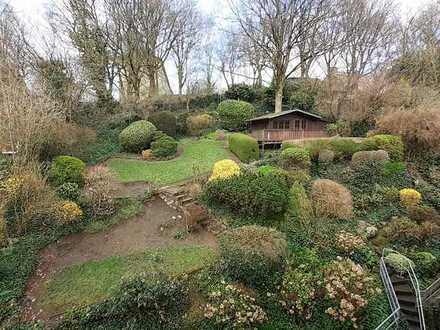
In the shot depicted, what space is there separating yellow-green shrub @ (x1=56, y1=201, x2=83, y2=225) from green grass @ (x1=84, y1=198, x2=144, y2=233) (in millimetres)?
612

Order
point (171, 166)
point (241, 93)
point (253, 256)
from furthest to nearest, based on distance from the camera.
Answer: point (241, 93)
point (171, 166)
point (253, 256)

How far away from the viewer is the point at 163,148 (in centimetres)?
1655

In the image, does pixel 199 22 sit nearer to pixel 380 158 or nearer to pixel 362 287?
pixel 380 158

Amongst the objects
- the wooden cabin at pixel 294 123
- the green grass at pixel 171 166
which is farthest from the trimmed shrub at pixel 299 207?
the wooden cabin at pixel 294 123

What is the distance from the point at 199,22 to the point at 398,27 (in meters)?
21.4

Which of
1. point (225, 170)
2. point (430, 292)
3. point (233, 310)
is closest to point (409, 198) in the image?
point (430, 292)

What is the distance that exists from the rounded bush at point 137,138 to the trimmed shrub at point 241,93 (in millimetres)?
14611

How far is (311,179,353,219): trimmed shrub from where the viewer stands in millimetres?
9992

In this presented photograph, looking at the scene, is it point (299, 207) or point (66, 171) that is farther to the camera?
point (66, 171)

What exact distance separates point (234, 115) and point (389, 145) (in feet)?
42.3

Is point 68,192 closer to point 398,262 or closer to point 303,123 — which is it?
point 398,262

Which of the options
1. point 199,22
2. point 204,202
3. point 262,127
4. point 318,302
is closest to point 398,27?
point 262,127

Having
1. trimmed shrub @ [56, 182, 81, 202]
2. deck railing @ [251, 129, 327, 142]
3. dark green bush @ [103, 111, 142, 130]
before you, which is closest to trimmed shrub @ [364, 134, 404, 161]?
deck railing @ [251, 129, 327, 142]

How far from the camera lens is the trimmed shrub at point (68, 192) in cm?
1005
